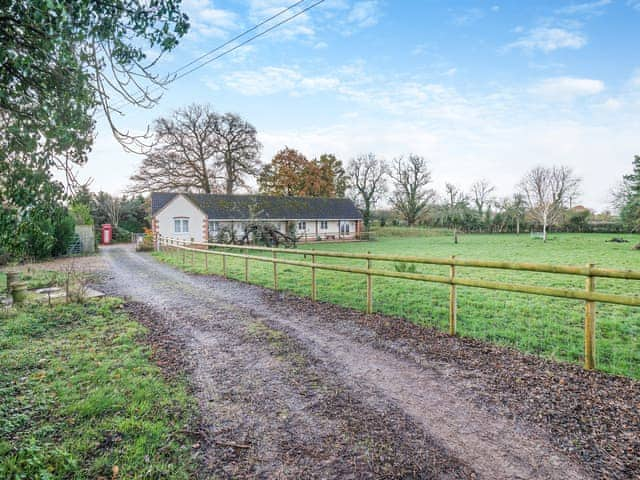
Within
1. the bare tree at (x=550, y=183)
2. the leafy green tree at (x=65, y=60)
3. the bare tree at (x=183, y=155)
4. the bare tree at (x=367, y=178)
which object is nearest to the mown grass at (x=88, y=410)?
the leafy green tree at (x=65, y=60)

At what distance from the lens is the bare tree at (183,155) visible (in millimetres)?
33500

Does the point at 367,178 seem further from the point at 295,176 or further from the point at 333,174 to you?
the point at 295,176

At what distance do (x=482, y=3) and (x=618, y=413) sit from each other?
9.59 metres

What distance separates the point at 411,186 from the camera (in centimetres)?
4694

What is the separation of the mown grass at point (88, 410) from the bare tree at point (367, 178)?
4379cm

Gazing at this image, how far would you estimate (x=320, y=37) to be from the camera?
9.92 m

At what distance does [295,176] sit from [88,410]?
40.8 meters

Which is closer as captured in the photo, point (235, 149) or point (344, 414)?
point (344, 414)

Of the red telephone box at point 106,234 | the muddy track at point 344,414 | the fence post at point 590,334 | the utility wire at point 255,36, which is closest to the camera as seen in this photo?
the muddy track at point 344,414

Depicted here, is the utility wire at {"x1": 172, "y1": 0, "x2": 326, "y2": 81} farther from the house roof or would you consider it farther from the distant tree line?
the distant tree line

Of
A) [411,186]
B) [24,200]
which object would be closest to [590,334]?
[24,200]

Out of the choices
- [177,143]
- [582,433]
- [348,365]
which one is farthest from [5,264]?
[177,143]

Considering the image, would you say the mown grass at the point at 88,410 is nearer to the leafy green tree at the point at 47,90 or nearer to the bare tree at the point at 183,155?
the leafy green tree at the point at 47,90

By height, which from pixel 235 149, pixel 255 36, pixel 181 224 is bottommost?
pixel 181 224
